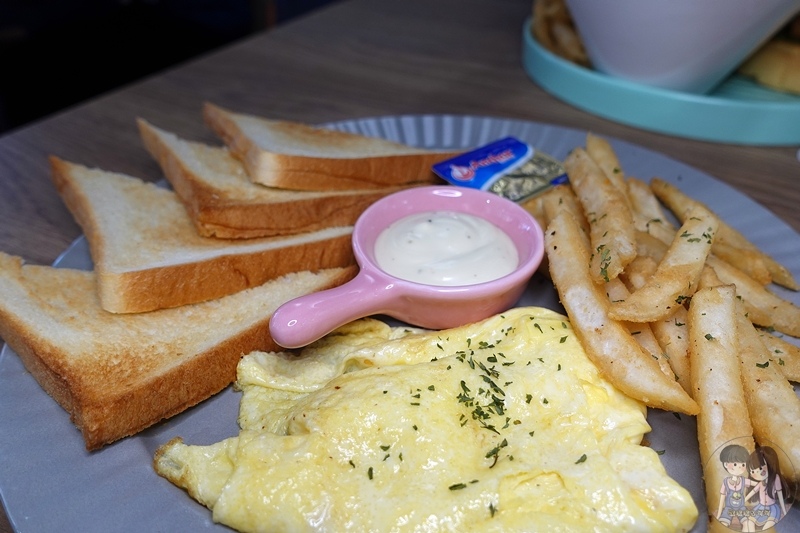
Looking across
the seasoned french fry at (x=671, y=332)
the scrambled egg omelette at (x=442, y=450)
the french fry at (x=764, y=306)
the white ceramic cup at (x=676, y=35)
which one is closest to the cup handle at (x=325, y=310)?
the scrambled egg omelette at (x=442, y=450)

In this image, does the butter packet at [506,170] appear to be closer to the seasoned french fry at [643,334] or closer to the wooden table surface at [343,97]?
the seasoned french fry at [643,334]

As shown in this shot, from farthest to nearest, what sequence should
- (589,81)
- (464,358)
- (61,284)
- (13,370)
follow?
(589,81), (61,284), (13,370), (464,358)

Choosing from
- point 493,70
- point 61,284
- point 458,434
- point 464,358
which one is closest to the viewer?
point 458,434

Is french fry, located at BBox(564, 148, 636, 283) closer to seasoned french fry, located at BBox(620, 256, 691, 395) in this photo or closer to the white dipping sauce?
seasoned french fry, located at BBox(620, 256, 691, 395)

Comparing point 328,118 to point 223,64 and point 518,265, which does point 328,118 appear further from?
point 518,265

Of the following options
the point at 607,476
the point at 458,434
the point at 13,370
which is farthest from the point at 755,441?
the point at 13,370

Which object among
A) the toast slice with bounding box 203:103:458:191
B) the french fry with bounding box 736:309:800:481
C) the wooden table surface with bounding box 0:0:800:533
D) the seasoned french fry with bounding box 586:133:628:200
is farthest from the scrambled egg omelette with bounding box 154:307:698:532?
the wooden table surface with bounding box 0:0:800:533
